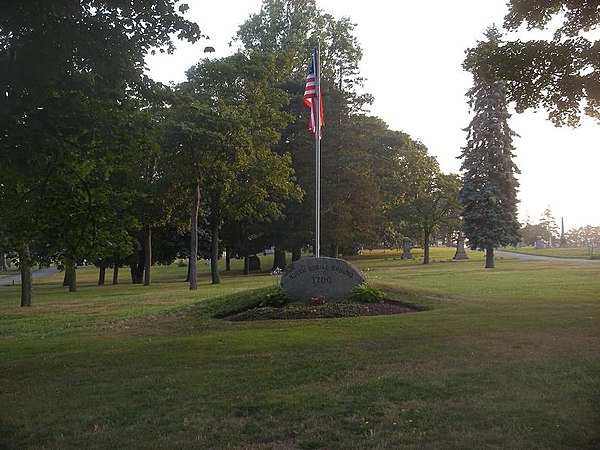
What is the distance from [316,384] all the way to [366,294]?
7.84m

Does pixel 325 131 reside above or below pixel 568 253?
above

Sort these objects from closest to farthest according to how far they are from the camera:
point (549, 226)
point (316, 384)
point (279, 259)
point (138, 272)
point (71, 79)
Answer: point (316, 384) → point (71, 79) → point (138, 272) → point (279, 259) → point (549, 226)

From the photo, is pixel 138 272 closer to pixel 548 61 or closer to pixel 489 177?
pixel 489 177

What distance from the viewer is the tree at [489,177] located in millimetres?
40500

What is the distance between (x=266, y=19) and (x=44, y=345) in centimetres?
4163

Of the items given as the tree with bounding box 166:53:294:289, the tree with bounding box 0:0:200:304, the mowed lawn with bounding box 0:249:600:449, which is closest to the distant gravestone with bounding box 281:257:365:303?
the mowed lawn with bounding box 0:249:600:449

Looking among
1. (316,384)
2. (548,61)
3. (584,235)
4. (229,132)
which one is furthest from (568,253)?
(316,384)

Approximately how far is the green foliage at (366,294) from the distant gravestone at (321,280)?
236mm

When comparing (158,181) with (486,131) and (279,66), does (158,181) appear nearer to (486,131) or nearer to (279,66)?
(279,66)

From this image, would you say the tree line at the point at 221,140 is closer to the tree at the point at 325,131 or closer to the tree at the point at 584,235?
the tree at the point at 325,131

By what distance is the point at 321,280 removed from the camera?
1516 cm

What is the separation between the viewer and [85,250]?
11594 millimetres

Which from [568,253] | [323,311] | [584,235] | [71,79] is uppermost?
[584,235]

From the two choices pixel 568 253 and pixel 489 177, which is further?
pixel 568 253
